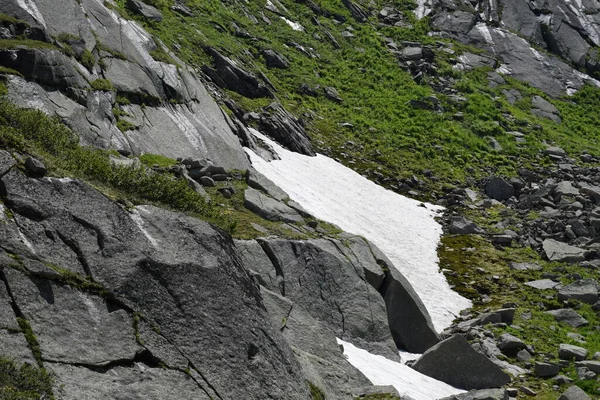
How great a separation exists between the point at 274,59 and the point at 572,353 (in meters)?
38.9

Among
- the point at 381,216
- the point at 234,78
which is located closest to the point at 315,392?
the point at 381,216

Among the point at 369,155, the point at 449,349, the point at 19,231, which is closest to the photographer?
the point at 19,231

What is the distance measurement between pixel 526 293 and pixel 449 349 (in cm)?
992

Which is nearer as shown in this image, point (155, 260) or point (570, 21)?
point (155, 260)

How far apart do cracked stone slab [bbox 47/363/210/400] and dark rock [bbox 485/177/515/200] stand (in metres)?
35.5

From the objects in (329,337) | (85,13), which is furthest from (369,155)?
(329,337)

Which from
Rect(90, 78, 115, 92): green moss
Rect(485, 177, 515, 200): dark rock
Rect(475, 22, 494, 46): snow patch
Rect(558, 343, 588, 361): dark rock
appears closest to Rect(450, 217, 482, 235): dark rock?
Rect(485, 177, 515, 200): dark rock

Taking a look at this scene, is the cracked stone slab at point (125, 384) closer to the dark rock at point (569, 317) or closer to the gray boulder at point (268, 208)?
the gray boulder at point (268, 208)

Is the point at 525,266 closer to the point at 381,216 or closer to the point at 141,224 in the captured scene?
the point at 381,216

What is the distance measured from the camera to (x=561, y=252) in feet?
101

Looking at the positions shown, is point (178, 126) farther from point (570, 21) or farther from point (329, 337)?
point (570, 21)

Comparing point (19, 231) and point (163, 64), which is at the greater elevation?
point (19, 231)

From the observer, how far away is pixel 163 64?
1069 inches

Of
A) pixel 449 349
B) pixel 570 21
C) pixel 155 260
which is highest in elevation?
pixel 570 21
